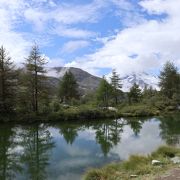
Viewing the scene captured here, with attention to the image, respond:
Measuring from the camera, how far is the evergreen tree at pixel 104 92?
65688mm

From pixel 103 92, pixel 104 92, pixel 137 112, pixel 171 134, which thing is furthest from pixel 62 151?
pixel 104 92

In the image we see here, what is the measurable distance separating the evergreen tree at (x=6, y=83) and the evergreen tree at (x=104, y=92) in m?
22.3

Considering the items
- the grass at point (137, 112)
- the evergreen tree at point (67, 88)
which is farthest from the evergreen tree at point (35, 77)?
the evergreen tree at point (67, 88)

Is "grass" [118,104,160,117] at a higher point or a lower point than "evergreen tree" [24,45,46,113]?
lower

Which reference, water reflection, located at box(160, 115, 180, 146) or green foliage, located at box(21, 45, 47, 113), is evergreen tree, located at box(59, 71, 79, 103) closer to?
green foliage, located at box(21, 45, 47, 113)

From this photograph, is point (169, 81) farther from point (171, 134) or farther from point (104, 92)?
point (171, 134)

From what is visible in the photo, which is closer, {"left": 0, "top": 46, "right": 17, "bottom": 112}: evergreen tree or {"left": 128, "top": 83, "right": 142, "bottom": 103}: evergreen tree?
{"left": 0, "top": 46, "right": 17, "bottom": 112}: evergreen tree

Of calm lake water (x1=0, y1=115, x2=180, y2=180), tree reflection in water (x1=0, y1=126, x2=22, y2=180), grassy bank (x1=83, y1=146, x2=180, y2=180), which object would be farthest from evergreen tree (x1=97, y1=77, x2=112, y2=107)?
grassy bank (x1=83, y1=146, x2=180, y2=180)

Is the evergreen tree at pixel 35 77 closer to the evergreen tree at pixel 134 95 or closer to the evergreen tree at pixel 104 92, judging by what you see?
the evergreen tree at pixel 104 92

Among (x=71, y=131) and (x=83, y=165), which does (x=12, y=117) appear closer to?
(x=71, y=131)

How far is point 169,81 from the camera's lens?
7669 cm

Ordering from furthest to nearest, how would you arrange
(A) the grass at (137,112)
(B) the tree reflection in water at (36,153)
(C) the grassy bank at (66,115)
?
(A) the grass at (137,112)
(C) the grassy bank at (66,115)
(B) the tree reflection in water at (36,153)

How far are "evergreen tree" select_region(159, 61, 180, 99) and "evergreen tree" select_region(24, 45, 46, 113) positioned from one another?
3547cm

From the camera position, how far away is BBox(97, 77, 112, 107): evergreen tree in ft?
216
